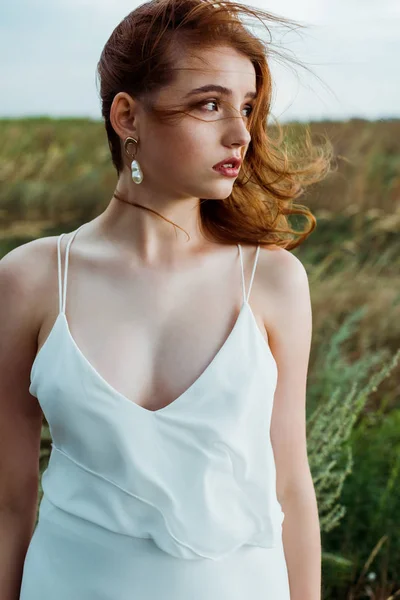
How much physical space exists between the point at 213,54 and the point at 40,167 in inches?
175

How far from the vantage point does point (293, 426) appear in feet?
5.64

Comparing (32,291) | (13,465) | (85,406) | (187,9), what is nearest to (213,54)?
(187,9)

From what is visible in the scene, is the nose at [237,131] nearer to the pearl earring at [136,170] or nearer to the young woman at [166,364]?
the young woman at [166,364]

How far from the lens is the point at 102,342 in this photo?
163cm

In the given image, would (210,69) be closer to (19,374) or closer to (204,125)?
(204,125)

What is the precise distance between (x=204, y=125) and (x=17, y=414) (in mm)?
683

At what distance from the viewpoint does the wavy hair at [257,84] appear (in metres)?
1.60

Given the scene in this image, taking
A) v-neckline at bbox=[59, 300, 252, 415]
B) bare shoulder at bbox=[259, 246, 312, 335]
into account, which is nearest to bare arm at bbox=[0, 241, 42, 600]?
v-neckline at bbox=[59, 300, 252, 415]

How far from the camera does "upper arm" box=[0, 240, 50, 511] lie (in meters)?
1.67

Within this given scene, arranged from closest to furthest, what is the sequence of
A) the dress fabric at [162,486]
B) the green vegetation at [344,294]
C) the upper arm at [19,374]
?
the dress fabric at [162,486], the upper arm at [19,374], the green vegetation at [344,294]

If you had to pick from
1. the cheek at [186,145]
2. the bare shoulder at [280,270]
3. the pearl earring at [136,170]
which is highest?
the cheek at [186,145]

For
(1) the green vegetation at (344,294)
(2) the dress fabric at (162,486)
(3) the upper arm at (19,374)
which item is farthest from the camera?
(1) the green vegetation at (344,294)

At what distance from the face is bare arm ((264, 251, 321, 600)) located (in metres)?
0.24

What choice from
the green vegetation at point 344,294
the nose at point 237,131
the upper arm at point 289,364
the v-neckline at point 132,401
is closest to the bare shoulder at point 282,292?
the upper arm at point 289,364
